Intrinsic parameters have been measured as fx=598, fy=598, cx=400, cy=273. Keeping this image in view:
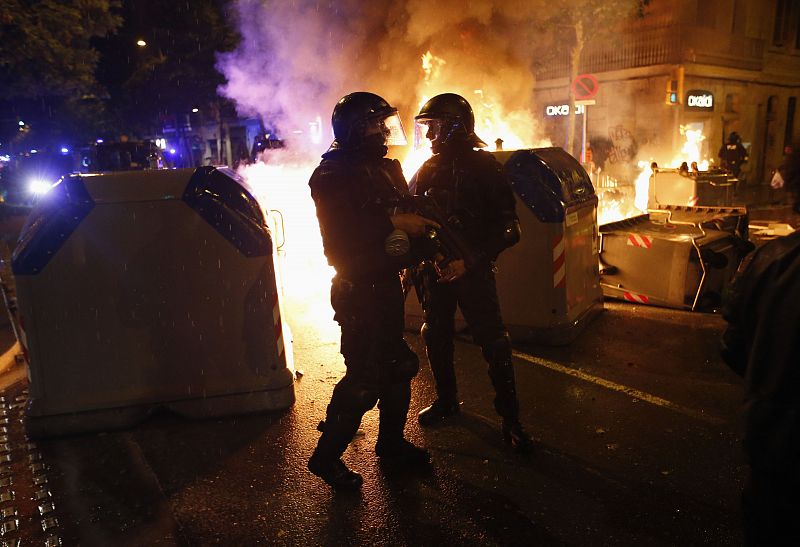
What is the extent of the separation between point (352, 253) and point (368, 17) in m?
12.2

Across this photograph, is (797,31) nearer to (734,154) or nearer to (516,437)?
(734,154)

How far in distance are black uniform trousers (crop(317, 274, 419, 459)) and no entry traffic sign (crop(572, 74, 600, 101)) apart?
9.68m

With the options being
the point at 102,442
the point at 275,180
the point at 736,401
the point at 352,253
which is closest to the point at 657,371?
the point at 736,401

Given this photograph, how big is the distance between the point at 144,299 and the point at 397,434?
1813 millimetres

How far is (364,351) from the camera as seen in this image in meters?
2.99

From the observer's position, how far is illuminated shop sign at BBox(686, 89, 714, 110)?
18.0 meters

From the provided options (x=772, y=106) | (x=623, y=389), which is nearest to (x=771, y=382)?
(x=623, y=389)

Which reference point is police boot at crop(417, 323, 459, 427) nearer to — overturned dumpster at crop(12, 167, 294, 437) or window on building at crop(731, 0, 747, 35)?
overturned dumpster at crop(12, 167, 294, 437)

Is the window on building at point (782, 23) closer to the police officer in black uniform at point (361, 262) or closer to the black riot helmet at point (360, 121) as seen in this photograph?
the black riot helmet at point (360, 121)

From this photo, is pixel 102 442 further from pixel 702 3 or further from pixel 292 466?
pixel 702 3

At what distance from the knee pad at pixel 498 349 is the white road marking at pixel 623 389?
1272 millimetres

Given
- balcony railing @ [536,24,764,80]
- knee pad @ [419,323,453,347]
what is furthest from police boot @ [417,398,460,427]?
balcony railing @ [536,24,764,80]

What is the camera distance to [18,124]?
1791cm

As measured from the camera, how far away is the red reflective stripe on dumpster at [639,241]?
20.2 feet
